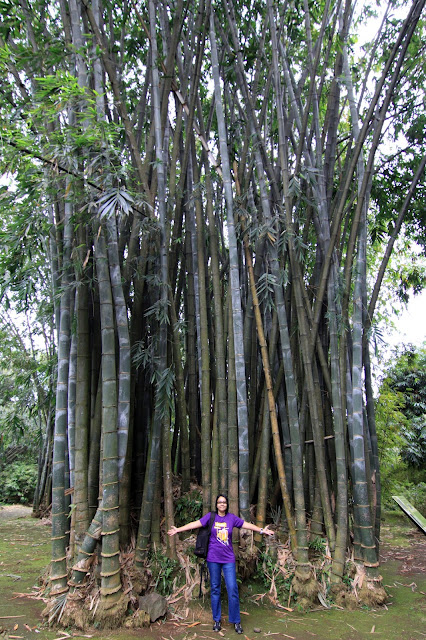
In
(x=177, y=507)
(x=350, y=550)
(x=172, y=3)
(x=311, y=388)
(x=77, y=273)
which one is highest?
(x=172, y=3)

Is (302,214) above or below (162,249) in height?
above

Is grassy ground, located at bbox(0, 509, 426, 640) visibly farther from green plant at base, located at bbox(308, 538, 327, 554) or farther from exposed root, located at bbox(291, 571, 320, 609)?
green plant at base, located at bbox(308, 538, 327, 554)

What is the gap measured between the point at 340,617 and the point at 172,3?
184 inches

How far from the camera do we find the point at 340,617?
113 inches

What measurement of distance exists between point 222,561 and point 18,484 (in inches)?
268

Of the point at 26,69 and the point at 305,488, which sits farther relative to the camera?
the point at 305,488

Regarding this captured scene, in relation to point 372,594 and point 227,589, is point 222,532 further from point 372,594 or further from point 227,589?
point 372,594

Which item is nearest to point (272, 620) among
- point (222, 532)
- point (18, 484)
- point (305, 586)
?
point (305, 586)

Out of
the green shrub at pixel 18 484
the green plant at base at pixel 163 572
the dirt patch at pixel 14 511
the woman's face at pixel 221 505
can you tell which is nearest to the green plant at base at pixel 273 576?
the green plant at base at pixel 163 572

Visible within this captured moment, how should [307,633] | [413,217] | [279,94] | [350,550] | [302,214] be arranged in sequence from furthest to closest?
[413,217]
[302,214]
[279,94]
[350,550]
[307,633]

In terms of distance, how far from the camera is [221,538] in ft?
9.35

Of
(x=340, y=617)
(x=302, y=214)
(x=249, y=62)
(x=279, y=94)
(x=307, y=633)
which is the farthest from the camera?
(x=302, y=214)

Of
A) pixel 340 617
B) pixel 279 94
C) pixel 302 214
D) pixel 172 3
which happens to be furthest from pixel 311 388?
pixel 172 3

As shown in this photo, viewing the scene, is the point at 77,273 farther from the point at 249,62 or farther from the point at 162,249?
the point at 249,62
